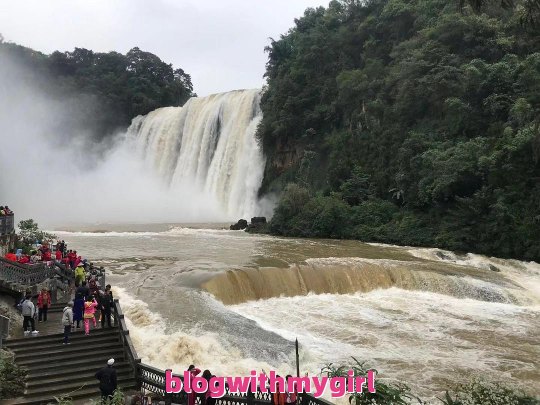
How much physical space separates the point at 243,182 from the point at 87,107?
37896 mm

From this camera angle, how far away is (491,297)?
55.2ft

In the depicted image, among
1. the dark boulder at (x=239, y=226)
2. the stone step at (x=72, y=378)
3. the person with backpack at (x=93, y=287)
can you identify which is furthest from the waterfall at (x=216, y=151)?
the stone step at (x=72, y=378)

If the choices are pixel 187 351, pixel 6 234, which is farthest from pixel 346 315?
pixel 6 234

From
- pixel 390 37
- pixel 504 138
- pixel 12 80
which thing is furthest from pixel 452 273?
pixel 12 80

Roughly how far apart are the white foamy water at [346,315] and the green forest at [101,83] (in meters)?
49.9

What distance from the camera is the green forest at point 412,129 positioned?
950 inches

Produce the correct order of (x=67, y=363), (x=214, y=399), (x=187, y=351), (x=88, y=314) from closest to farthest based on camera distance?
(x=214, y=399)
(x=67, y=363)
(x=88, y=314)
(x=187, y=351)

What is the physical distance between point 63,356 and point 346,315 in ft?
27.0

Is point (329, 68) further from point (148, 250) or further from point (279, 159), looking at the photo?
point (148, 250)

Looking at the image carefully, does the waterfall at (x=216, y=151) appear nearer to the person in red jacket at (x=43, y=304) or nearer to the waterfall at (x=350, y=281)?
the waterfall at (x=350, y=281)

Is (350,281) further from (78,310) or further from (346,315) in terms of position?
(78,310)

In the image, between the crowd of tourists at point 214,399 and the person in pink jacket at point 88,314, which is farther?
the person in pink jacket at point 88,314

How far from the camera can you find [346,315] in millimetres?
14703

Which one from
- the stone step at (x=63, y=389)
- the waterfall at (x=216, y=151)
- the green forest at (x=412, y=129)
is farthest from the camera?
the waterfall at (x=216, y=151)
